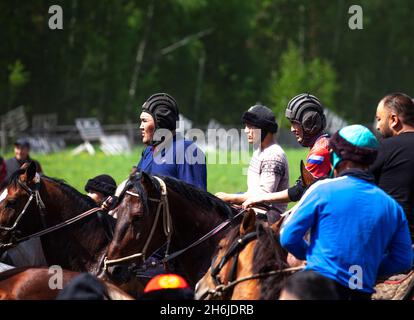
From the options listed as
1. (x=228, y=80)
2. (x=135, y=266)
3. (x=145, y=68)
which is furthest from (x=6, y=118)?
(x=135, y=266)

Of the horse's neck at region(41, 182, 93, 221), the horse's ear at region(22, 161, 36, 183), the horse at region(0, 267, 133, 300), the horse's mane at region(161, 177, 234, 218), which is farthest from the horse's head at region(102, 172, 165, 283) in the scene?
the horse's ear at region(22, 161, 36, 183)

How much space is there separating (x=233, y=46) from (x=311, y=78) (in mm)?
6780

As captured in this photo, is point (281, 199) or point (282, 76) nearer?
point (281, 199)

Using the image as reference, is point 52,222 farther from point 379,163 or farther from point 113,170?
point 113,170

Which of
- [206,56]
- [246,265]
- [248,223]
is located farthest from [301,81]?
[246,265]

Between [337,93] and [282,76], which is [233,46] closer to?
[282,76]

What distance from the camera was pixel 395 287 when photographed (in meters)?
6.18

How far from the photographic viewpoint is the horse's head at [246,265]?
4938 mm

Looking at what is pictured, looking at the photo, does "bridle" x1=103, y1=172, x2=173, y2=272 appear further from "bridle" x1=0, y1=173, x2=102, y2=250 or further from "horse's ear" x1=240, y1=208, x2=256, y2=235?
"horse's ear" x1=240, y1=208, x2=256, y2=235

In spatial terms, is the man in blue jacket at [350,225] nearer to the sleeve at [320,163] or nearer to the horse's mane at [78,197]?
the sleeve at [320,163]

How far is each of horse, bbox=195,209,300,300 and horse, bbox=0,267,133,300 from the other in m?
1.00

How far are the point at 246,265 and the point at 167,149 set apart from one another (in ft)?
8.37

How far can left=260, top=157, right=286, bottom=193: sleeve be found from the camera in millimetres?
7199
